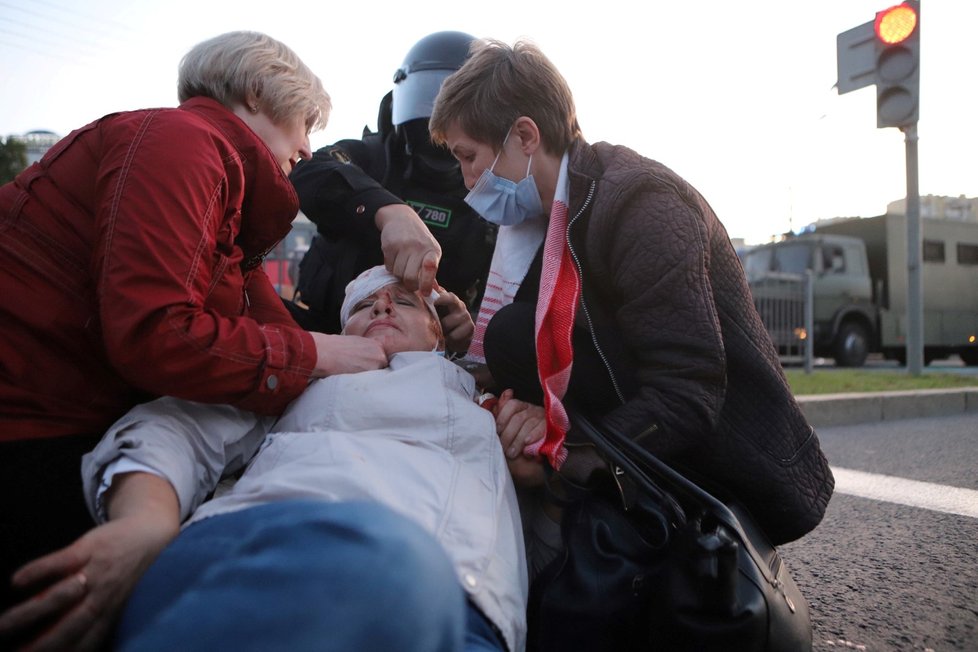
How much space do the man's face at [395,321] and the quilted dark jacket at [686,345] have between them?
491 millimetres

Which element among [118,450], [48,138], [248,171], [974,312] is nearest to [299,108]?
[248,171]

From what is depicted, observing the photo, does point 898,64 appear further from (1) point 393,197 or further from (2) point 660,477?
(2) point 660,477

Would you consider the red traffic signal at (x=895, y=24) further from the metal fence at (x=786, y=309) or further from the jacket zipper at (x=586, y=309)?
the jacket zipper at (x=586, y=309)

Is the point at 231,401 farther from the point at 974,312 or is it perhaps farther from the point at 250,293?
the point at 974,312

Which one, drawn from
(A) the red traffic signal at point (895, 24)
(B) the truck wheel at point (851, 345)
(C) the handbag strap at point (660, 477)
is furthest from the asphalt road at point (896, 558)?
(B) the truck wheel at point (851, 345)

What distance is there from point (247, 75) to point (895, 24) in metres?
6.46

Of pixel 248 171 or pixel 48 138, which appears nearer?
pixel 248 171

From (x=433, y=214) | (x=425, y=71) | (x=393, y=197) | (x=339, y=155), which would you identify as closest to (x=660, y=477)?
(x=393, y=197)

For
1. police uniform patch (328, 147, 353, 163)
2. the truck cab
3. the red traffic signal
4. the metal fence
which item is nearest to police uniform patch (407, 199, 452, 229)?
police uniform patch (328, 147, 353, 163)

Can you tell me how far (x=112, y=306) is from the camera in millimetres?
1169

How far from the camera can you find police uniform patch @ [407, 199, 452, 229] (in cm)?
306

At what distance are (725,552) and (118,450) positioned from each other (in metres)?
0.98

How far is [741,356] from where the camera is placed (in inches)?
62.8

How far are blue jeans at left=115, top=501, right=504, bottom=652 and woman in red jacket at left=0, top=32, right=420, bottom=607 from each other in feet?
1.10
